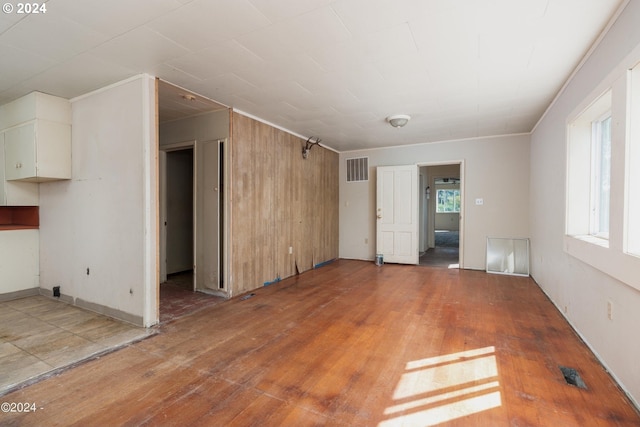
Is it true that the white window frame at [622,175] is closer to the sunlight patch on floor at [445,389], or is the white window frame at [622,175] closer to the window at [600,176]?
the window at [600,176]

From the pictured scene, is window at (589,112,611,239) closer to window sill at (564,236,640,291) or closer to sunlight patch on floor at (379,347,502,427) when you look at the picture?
window sill at (564,236,640,291)

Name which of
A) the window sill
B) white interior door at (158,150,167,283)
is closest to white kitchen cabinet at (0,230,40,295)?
white interior door at (158,150,167,283)

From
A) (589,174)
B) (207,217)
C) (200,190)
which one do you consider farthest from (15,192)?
(589,174)

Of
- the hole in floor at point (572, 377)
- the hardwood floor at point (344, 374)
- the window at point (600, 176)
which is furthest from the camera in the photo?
the window at point (600, 176)

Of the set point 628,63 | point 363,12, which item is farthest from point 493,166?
point 363,12

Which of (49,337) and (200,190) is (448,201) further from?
(49,337)

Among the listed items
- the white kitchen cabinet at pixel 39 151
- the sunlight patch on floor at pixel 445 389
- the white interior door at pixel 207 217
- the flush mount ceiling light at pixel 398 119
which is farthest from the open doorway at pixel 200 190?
the sunlight patch on floor at pixel 445 389

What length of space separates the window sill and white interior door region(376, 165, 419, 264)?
127 inches

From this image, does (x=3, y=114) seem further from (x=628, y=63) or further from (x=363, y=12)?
(x=628, y=63)

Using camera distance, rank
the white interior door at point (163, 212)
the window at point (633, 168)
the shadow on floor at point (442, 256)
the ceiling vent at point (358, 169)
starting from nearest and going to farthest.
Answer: the window at point (633, 168), the white interior door at point (163, 212), the shadow on floor at point (442, 256), the ceiling vent at point (358, 169)

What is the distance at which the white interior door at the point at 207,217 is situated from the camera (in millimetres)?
4082

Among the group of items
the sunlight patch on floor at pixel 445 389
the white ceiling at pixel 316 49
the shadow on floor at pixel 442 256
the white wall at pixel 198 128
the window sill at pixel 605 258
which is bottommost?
the sunlight patch on floor at pixel 445 389

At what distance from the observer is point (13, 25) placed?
2107 millimetres

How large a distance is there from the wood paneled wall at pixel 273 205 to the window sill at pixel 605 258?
3790 millimetres
